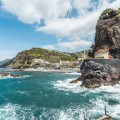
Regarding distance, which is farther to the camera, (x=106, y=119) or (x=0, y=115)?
(x=0, y=115)

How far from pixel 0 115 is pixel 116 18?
89.9 m

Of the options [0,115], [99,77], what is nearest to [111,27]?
[99,77]

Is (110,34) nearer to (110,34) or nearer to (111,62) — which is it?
(110,34)

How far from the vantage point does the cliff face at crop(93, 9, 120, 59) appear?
4287 inches

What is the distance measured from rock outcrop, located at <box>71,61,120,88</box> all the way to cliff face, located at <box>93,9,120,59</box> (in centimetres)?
2578

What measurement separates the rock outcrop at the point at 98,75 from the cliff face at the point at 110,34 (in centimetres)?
2578

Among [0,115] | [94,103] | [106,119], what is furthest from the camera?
[94,103]

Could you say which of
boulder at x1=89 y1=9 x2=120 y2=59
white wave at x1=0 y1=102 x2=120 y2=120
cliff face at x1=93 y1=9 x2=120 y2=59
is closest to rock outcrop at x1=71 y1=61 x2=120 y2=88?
boulder at x1=89 y1=9 x2=120 y2=59

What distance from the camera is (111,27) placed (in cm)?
11494

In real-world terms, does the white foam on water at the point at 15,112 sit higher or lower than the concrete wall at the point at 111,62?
lower

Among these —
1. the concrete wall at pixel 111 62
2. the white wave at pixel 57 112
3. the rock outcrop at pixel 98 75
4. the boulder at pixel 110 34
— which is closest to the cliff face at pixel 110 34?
the boulder at pixel 110 34

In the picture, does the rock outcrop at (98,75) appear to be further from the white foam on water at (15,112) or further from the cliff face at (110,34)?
the white foam on water at (15,112)

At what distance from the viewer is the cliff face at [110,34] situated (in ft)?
357

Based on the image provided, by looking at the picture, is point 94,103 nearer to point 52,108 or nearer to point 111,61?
point 52,108
